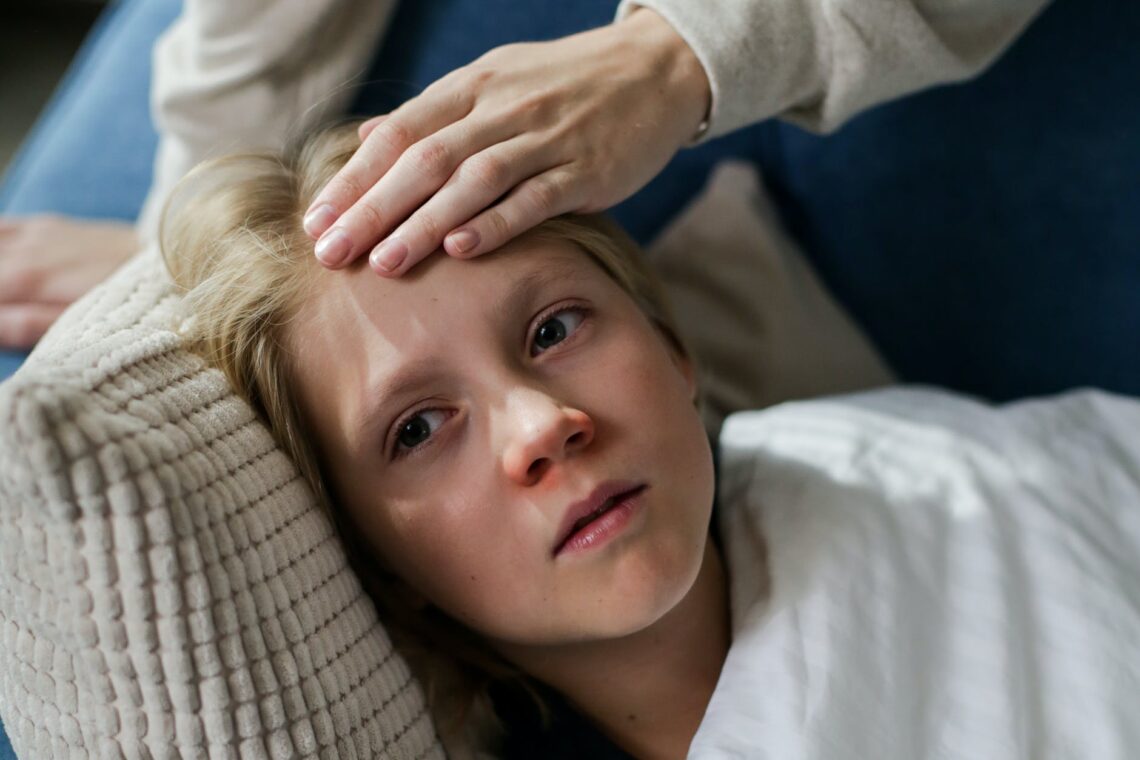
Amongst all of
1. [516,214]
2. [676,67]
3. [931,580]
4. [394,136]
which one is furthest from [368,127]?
[931,580]

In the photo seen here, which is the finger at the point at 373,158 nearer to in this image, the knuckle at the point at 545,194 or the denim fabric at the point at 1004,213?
the knuckle at the point at 545,194

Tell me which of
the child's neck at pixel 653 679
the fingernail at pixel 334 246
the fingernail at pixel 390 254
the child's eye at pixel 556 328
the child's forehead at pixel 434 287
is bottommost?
the child's neck at pixel 653 679

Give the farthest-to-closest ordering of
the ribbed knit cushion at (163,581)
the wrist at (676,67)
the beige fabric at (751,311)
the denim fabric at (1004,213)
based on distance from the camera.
Answer: the beige fabric at (751,311) < the denim fabric at (1004,213) < the wrist at (676,67) < the ribbed knit cushion at (163,581)

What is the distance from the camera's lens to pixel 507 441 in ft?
2.59

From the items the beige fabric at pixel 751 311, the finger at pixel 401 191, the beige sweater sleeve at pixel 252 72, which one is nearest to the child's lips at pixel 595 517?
the finger at pixel 401 191

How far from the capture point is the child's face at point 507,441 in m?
0.80

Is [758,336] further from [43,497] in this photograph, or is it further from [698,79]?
[43,497]

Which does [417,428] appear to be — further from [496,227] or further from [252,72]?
[252,72]

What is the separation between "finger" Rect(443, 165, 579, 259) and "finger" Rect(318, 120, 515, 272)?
2 centimetres

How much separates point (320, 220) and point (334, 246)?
31mm

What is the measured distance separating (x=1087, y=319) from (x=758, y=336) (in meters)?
0.38

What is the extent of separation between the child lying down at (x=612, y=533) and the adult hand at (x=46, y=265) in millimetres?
255

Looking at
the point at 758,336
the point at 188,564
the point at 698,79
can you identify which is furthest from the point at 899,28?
the point at 188,564

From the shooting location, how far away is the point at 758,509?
40.9 inches
